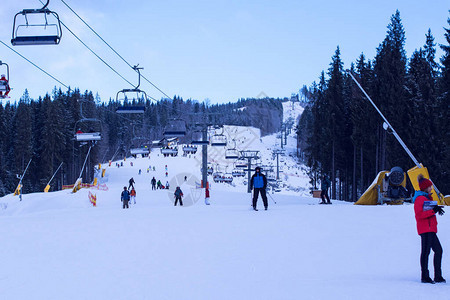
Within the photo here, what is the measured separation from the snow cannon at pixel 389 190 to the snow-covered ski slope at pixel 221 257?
4.77 meters

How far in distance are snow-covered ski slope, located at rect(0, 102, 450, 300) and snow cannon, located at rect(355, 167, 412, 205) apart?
4.77 metres

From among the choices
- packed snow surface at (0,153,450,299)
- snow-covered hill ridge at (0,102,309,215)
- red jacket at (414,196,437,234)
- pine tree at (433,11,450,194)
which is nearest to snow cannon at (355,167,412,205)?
packed snow surface at (0,153,450,299)

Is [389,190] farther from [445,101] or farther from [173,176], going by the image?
[173,176]

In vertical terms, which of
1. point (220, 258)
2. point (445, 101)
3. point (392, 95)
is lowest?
point (220, 258)

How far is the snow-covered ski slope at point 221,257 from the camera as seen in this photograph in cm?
653

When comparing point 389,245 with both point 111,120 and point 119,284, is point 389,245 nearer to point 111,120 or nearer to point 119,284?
point 119,284

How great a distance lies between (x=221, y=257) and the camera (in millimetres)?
9102

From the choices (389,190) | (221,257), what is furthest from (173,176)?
(221,257)

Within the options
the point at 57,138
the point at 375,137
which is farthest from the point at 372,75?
the point at 57,138

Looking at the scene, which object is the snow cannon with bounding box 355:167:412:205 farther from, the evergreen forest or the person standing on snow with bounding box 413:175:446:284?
the person standing on snow with bounding box 413:175:446:284

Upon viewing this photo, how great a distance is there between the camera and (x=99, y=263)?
8664 mm

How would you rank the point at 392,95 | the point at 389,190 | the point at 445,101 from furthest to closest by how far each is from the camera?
the point at 392,95
the point at 445,101
the point at 389,190

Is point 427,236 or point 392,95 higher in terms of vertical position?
point 392,95

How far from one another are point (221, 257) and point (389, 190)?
14.2m
